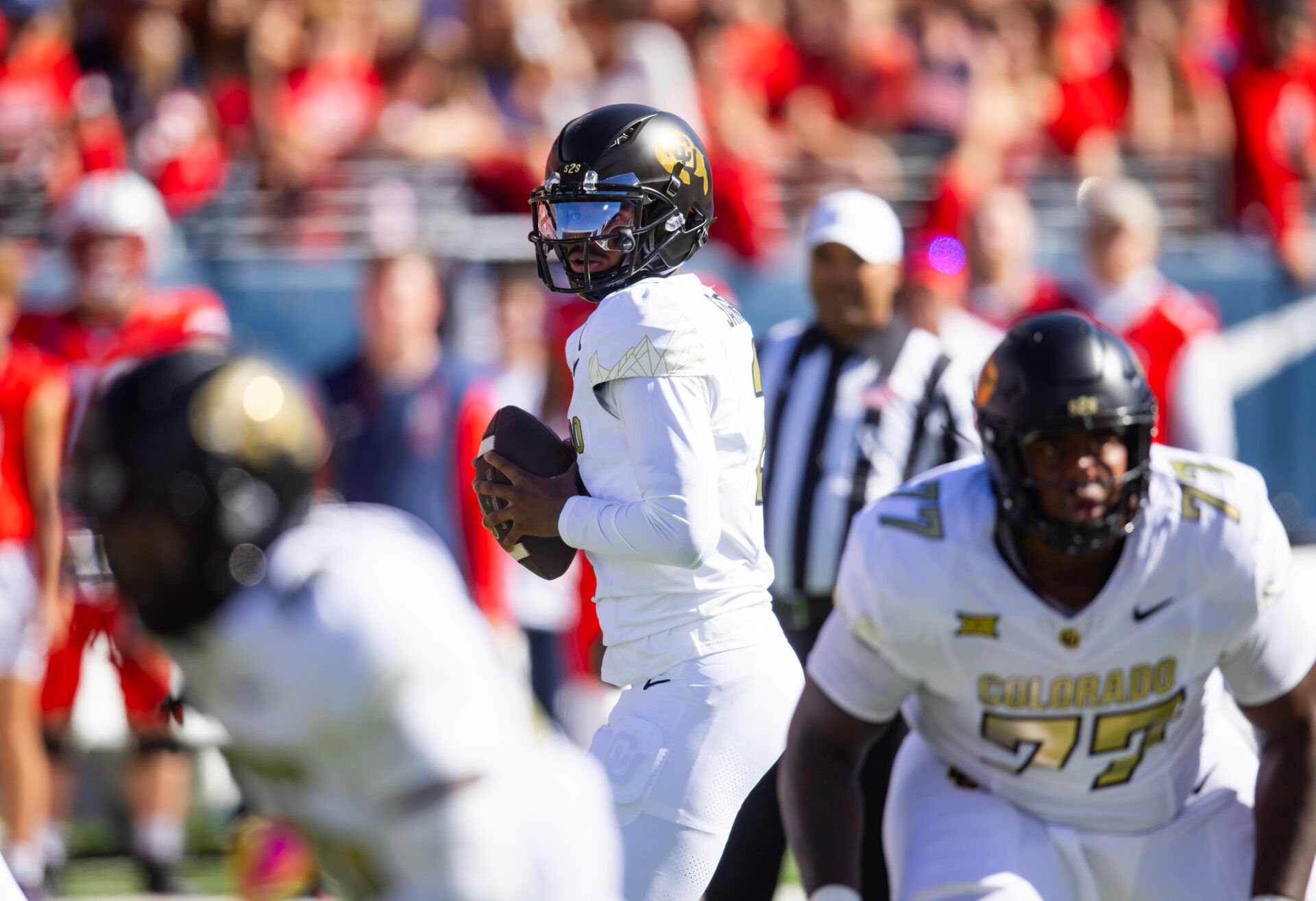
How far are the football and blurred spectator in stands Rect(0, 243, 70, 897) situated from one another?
2704 millimetres

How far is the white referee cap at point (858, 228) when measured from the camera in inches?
190

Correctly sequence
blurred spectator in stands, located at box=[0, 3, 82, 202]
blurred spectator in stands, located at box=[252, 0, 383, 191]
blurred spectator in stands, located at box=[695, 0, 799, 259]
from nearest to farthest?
1. blurred spectator in stands, located at box=[0, 3, 82, 202]
2. blurred spectator in stands, located at box=[695, 0, 799, 259]
3. blurred spectator in stands, located at box=[252, 0, 383, 191]

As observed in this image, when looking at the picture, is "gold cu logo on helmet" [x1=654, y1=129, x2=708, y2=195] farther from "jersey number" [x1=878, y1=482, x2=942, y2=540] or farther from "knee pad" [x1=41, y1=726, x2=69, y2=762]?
"knee pad" [x1=41, y1=726, x2=69, y2=762]

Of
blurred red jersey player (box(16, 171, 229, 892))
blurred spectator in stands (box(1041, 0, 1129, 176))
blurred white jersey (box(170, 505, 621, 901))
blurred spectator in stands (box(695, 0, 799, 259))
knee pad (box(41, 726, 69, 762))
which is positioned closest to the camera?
blurred white jersey (box(170, 505, 621, 901))

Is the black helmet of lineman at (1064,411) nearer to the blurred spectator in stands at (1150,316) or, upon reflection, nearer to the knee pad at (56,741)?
the blurred spectator in stands at (1150,316)

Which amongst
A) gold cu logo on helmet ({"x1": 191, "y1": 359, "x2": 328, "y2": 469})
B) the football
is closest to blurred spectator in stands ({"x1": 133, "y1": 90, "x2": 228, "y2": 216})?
the football

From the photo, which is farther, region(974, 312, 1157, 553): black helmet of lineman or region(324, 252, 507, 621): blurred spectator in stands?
region(324, 252, 507, 621): blurred spectator in stands

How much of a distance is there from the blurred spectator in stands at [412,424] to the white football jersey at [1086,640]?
11.3 feet

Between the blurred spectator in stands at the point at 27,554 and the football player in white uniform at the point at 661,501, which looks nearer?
the football player in white uniform at the point at 661,501

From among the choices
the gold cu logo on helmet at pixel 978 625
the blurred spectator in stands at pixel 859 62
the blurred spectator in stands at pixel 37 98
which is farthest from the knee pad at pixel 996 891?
the blurred spectator in stands at pixel 859 62

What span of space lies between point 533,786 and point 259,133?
596 cm

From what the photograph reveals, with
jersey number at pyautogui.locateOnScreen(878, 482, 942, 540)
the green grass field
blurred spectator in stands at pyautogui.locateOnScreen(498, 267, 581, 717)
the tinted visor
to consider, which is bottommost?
the green grass field

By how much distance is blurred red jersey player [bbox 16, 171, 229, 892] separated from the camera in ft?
19.0

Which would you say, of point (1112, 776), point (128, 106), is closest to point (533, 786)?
point (1112, 776)
